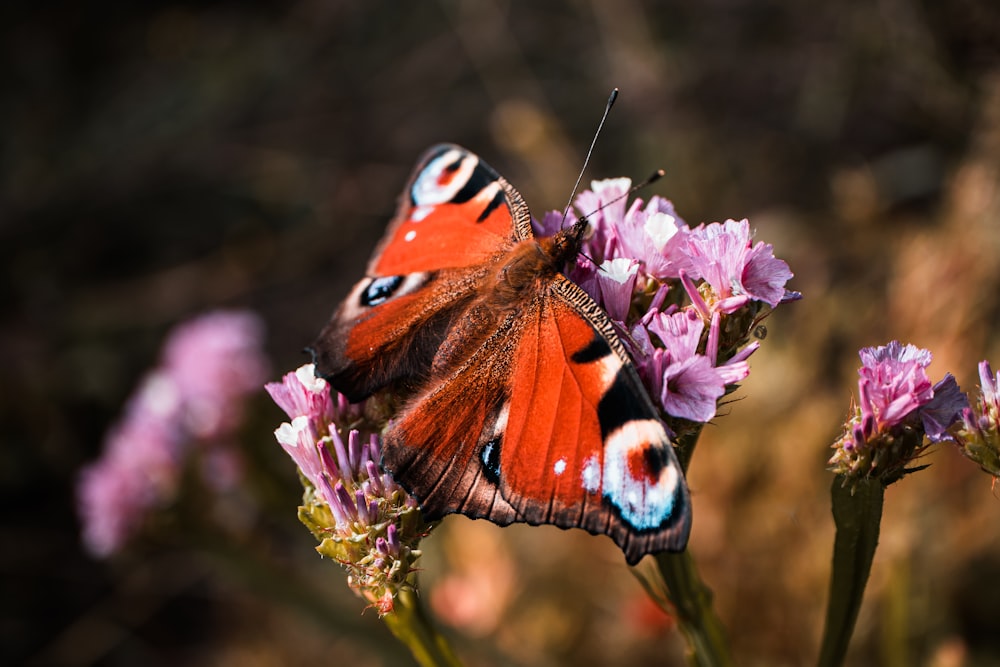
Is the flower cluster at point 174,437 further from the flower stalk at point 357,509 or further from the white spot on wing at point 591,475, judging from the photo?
the white spot on wing at point 591,475

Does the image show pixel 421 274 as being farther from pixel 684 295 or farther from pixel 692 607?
pixel 692 607

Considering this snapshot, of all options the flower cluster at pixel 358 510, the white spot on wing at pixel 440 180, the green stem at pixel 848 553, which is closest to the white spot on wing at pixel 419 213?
the white spot on wing at pixel 440 180

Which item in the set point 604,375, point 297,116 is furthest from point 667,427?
point 297,116

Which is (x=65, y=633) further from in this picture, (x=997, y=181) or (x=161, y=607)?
(x=997, y=181)

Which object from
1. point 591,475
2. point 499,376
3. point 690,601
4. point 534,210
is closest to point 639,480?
point 591,475

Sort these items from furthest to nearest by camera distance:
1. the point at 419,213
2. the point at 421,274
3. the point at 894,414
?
the point at 419,213
the point at 421,274
the point at 894,414

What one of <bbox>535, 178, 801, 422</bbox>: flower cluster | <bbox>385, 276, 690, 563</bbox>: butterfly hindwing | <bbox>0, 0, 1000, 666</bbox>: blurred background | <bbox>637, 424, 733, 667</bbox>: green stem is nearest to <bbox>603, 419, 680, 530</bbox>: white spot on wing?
<bbox>385, 276, 690, 563</bbox>: butterfly hindwing
